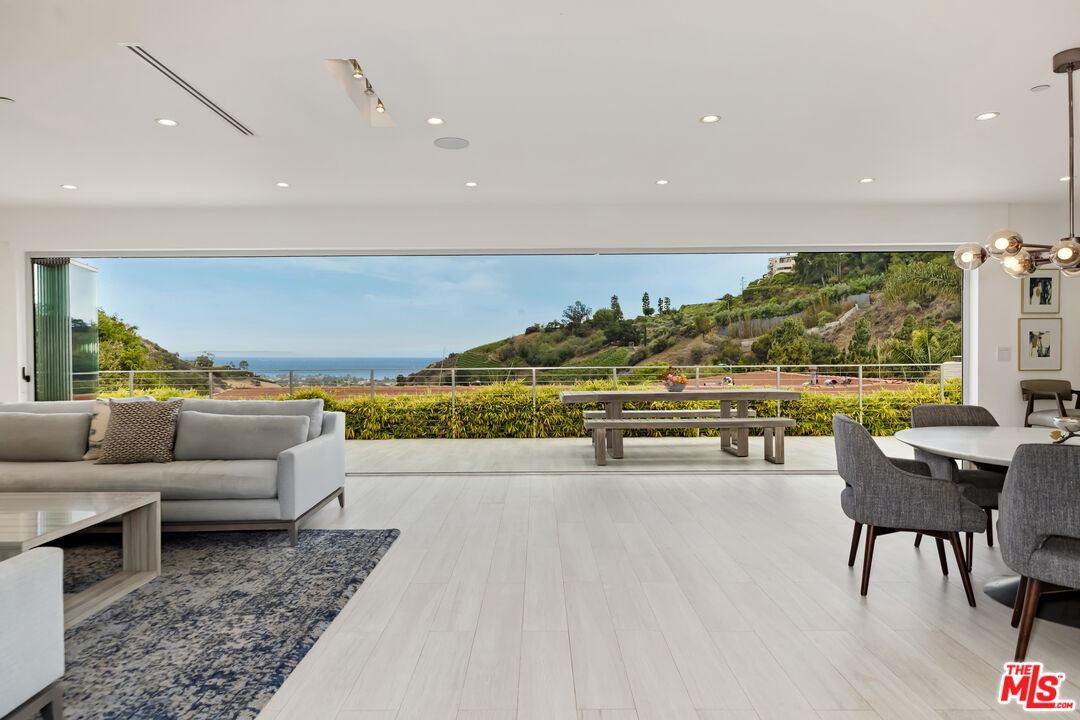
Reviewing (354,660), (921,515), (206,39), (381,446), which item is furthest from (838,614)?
(381,446)

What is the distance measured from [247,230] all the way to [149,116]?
2.23m

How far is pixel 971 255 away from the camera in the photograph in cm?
338

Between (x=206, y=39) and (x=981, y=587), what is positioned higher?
(x=206, y=39)

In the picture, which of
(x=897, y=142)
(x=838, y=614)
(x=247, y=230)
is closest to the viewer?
(x=838, y=614)

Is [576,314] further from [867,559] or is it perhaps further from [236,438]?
[867,559]

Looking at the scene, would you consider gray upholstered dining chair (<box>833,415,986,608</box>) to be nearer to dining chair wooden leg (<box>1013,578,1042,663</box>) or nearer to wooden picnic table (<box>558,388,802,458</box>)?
dining chair wooden leg (<box>1013,578,1042,663</box>)

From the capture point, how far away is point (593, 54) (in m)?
2.79

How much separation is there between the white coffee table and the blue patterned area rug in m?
0.08

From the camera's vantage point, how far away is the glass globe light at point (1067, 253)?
9.71ft

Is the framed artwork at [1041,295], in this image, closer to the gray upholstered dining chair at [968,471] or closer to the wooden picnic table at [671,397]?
the wooden picnic table at [671,397]

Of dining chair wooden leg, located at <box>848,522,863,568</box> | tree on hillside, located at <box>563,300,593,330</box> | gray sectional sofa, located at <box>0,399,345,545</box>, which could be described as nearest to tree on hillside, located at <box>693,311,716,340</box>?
tree on hillside, located at <box>563,300,593,330</box>

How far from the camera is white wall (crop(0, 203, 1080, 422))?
18.4ft

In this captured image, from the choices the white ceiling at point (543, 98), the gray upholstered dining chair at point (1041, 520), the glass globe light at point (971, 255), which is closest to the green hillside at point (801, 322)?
the white ceiling at point (543, 98)

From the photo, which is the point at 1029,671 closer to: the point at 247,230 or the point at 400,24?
the point at 400,24
